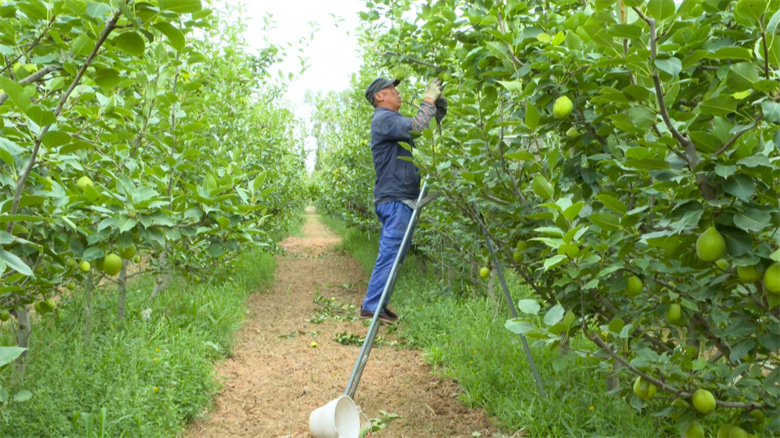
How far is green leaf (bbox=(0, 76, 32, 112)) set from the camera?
142 cm

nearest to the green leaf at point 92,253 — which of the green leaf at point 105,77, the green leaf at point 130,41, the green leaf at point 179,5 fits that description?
the green leaf at point 105,77

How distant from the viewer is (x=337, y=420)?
115 inches

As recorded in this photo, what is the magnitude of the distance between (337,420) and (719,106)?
2291 millimetres

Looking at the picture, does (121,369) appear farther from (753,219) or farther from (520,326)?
(753,219)

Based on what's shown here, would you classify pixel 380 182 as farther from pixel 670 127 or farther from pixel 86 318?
pixel 670 127

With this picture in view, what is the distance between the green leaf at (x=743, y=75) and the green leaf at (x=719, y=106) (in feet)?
0.14

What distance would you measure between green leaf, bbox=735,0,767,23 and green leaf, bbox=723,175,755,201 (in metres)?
0.35

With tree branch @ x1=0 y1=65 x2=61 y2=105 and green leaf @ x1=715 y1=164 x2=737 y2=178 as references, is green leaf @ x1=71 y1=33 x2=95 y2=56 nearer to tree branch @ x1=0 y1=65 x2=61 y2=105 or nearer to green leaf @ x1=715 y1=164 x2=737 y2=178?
tree branch @ x1=0 y1=65 x2=61 y2=105

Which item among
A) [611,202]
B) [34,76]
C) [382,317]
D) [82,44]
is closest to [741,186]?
[611,202]

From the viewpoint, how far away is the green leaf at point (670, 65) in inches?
50.4

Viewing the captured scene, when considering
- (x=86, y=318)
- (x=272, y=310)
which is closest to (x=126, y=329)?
(x=86, y=318)

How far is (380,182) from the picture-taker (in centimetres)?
519

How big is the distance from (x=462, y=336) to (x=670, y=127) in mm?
3097

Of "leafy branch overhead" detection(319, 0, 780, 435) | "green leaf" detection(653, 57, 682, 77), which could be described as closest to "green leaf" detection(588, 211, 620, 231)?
"leafy branch overhead" detection(319, 0, 780, 435)
